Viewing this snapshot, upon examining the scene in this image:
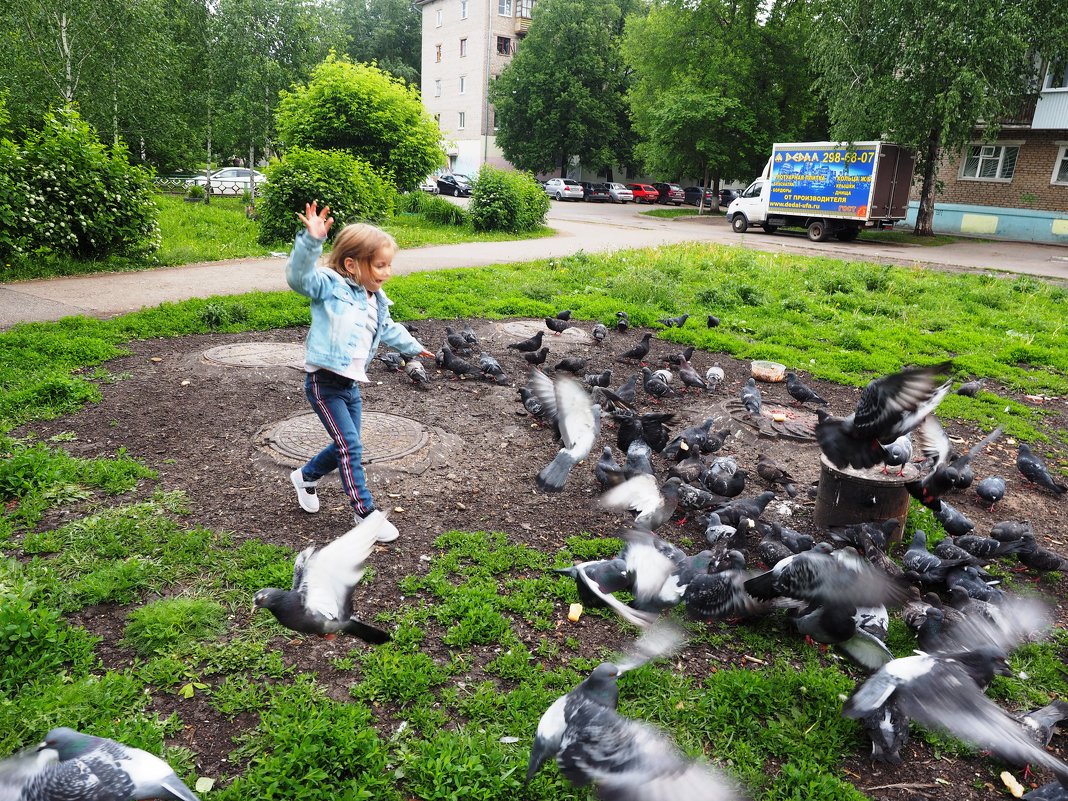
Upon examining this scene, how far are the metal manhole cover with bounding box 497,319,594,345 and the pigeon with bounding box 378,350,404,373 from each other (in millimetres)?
1931

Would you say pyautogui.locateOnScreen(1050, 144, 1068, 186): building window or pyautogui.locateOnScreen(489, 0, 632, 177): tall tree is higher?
pyautogui.locateOnScreen(489, 0, 632, 177): tall tree


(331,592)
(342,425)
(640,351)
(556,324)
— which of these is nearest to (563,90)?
(556,324)

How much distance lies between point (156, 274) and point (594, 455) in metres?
9.31

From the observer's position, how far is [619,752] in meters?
2.35

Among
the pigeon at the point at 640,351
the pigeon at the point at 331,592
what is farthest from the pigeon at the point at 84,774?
the pigeon at the point at 640,351

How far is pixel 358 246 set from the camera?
12.7 ft

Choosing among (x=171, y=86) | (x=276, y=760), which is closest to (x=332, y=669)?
(x=276, y=760)

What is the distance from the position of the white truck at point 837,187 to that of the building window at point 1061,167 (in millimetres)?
6096

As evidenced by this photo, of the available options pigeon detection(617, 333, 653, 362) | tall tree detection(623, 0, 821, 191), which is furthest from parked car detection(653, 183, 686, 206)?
pigeon detection(617, 333, 653, 362)

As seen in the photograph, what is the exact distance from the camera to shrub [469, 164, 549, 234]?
20516mm

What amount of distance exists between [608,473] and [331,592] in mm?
2409

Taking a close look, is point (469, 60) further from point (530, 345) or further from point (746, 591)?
point (746, 591)

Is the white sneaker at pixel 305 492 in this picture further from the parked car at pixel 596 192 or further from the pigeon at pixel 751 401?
the parked car at pixel 596 192

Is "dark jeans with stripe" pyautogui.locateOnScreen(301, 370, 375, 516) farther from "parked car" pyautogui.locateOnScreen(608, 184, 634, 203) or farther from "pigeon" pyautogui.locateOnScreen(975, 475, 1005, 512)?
"parked car" pyautogui.locateOnScreen(608, 184, 634, 203)
